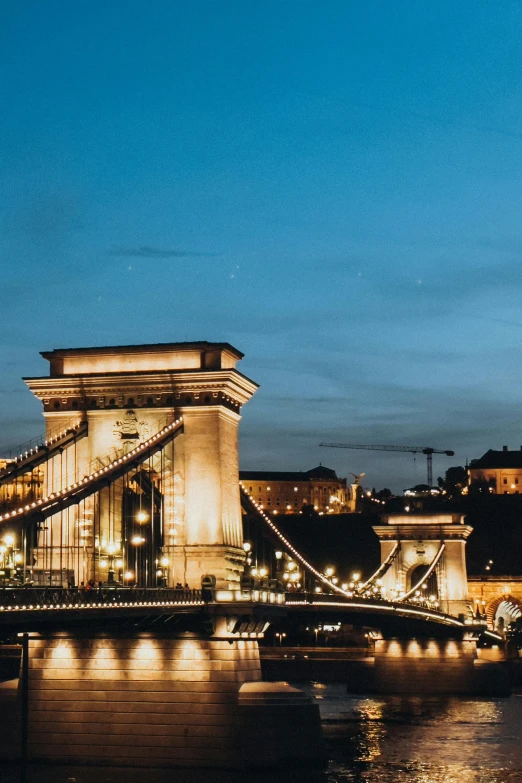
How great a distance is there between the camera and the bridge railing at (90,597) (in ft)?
139

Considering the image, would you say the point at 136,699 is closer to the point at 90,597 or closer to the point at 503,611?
the point at 90,597

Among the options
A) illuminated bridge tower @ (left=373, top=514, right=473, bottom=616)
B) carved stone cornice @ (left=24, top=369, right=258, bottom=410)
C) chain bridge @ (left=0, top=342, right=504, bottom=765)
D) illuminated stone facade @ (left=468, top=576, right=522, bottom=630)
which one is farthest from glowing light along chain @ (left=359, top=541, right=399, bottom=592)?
carved stone cornice @ (left=24, top=369, right=258, bottom=410)

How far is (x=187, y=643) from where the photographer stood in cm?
5159

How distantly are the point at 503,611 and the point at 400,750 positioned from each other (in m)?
105

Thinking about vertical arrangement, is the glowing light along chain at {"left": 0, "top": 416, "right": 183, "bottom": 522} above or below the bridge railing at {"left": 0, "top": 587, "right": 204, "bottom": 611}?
above

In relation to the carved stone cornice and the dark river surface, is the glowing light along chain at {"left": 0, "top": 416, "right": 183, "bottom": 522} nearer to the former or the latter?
the carved stone cornice

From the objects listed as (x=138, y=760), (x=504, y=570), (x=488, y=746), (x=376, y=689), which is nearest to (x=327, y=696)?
(x=376, y=689)

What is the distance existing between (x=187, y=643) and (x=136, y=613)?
4.38m

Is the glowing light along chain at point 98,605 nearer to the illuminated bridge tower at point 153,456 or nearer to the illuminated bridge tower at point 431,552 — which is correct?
the illuminated bridge tower at point 153,456

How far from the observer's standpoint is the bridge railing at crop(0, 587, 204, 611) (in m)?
42.2

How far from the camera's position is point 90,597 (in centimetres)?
4675

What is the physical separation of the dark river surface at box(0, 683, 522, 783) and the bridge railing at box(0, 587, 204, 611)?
5572 millimetres

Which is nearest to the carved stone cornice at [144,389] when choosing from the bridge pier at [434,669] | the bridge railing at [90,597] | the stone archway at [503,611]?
the bridge railing at [90,597]

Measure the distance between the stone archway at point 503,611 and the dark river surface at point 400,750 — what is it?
65.8 meters
